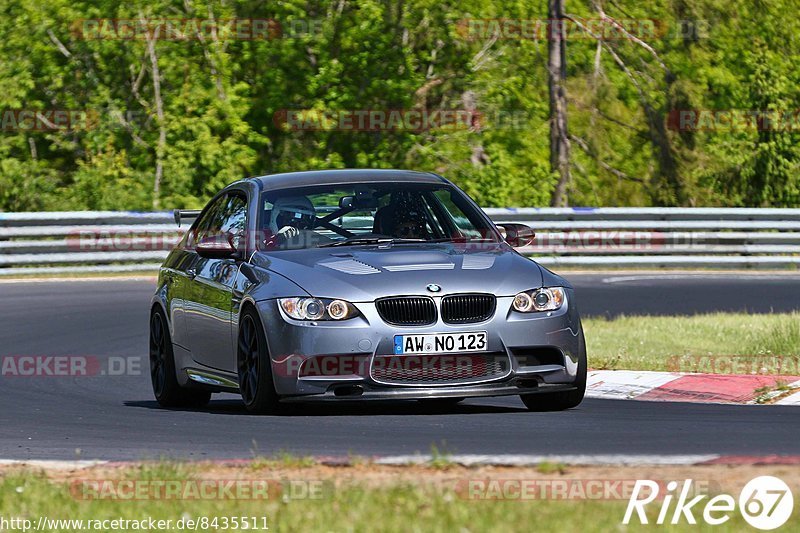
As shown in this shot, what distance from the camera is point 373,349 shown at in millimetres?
9344

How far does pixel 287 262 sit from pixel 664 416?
8.05 feet

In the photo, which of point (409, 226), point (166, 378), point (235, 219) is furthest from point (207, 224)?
point (409, 226)

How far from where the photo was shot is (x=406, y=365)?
30.8ft

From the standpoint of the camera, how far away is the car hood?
9445mm

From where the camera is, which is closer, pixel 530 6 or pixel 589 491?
pixel 589 491

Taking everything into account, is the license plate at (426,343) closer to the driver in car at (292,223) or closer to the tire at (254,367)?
the tire at (254,367)

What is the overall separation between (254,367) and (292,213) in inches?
51.3

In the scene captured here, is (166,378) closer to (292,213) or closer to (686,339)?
(292,213)

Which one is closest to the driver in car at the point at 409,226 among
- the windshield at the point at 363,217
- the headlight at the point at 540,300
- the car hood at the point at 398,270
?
the windshield at the point at 363,217

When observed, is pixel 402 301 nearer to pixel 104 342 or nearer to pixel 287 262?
pixel 287 262

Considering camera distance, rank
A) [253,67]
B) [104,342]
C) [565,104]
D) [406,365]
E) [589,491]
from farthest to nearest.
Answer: [253,67] < [565,104] < [104,342] < [406,365] < [589,491]

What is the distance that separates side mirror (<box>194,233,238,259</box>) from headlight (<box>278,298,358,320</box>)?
1076 mm

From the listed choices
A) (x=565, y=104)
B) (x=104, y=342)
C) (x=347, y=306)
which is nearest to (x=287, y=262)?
(x=347, y=306)

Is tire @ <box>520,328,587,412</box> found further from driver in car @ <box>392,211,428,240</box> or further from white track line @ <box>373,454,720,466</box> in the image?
white track line @ <box>373,454,720,466</box>
